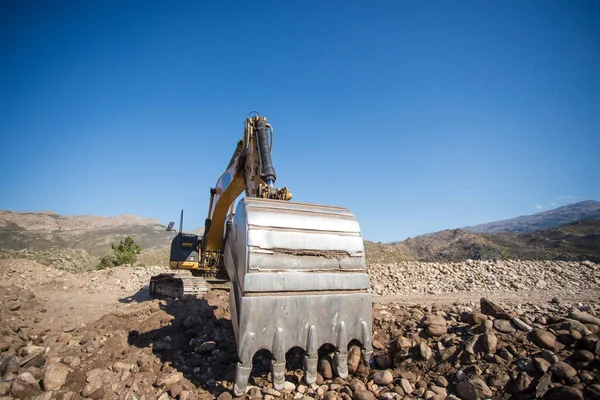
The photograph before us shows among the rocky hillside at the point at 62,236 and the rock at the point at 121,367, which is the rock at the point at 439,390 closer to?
the rock at the point at 121,367

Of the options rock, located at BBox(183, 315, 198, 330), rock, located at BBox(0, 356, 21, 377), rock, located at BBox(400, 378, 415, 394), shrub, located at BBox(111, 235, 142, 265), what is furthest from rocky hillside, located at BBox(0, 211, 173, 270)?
rock, located at BBox(400, 378, 415, 394)

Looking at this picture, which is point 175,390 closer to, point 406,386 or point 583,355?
point 406,386

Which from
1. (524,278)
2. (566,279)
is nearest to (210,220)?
(524,278)

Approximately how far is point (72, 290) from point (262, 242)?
12914mm

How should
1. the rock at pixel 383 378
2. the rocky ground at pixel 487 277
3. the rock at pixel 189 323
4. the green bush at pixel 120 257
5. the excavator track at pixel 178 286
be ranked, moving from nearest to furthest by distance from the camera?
the rock at pixel 383 378 < the rock at pixel 189 323 < the excavator track at pixel 178 286 < the rocky ground at pixel 487 277 < the green bush at pixel 120 257

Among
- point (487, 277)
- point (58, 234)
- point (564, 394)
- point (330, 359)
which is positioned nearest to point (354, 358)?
point (330, 359)

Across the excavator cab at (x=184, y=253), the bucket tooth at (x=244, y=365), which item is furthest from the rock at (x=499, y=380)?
the excavator cab at (x=184, y=253)

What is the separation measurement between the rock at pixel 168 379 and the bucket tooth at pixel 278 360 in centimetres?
130

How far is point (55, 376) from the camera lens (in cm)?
339

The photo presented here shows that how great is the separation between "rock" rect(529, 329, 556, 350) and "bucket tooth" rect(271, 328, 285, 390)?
2477 millimetres

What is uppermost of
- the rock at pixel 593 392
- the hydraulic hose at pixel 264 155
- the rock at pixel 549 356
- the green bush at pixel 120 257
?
the hydraulic hose at pixel 264 155

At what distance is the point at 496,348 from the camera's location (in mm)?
2926

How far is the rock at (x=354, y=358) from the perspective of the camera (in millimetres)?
3165

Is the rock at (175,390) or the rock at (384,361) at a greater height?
the rock at (384,361)
